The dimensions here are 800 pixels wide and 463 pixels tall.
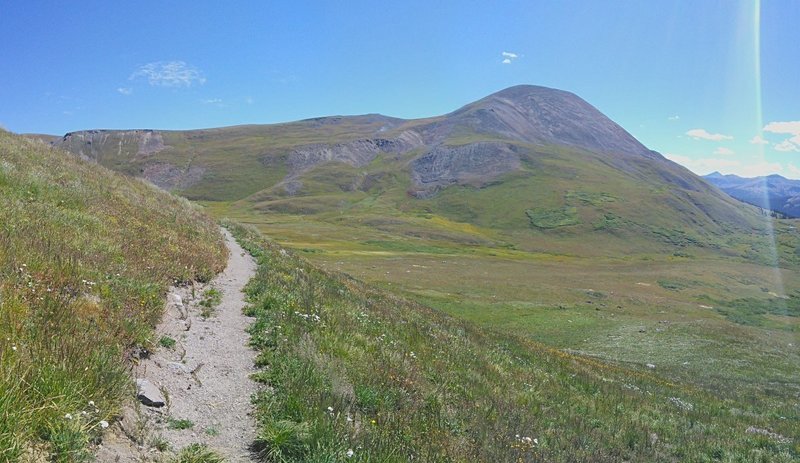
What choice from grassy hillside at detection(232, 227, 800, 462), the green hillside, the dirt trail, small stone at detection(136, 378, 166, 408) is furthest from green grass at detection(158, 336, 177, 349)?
the green hillside

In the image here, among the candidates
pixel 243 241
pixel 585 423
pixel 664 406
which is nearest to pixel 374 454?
pixel 585 423

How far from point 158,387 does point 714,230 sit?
215706 millimetres

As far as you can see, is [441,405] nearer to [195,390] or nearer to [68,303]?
[195,390]

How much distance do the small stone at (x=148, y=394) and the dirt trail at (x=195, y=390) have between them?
0.32ft

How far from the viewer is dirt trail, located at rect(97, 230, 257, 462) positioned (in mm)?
5418

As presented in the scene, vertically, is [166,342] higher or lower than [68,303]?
lower

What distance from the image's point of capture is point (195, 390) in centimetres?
731

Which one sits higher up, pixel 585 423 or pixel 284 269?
pixel 284 269

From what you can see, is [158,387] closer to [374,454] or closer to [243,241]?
[374,454]

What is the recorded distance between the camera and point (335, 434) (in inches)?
236

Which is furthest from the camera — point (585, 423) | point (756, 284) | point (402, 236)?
point (402, 236)

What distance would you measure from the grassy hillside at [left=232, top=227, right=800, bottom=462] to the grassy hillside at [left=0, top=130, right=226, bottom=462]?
217 centimetres

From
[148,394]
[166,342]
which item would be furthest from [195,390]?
[166,342]

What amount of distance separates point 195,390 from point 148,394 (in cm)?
100
